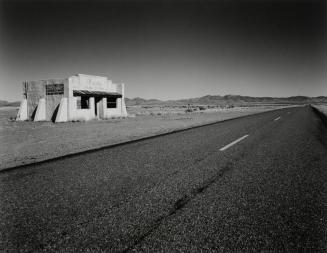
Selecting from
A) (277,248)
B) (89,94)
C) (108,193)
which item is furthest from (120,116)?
(277,248)

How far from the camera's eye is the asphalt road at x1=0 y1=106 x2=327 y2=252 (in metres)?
2.58

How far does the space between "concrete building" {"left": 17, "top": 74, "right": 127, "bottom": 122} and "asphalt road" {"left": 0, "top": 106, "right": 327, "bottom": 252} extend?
61.6 ft

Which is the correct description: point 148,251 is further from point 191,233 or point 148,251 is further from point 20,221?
point 20,221

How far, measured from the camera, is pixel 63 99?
23.2 m

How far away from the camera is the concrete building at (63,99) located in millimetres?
23500

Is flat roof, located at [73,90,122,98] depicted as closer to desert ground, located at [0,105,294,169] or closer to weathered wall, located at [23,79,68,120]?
weathered wall, located at [23,79,68,120]

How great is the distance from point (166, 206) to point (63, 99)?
22288 millimetres

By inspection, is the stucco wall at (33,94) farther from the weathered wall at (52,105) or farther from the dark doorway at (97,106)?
the dark doorway at (97,106)

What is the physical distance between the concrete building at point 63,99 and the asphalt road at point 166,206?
18769 millimetres

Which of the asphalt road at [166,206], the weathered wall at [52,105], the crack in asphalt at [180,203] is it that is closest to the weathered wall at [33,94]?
the weathered wall at [52,105]

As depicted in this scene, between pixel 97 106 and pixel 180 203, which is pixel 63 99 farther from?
pixel 180 203

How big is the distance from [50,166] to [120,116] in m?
25.2

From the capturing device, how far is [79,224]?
116 inches

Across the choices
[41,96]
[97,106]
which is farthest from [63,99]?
[97,106]
